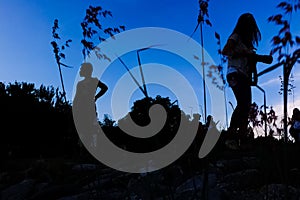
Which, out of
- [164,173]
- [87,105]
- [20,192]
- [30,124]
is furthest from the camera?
[30,124]

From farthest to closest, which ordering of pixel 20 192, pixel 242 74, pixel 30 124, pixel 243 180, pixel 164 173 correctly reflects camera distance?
pixel 30 124
pixel 20 192
pixel 242 74
pixel 243 180
pixel 164 173

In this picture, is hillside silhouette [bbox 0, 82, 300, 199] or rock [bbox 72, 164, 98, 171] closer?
hillside silhouette [bbox 0, 82, 300, 199]

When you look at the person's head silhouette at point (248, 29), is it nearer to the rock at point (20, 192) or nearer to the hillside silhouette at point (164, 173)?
the hillside silhouette at point (164, 173)

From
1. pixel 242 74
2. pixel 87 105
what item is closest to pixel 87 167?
pixel 87 105

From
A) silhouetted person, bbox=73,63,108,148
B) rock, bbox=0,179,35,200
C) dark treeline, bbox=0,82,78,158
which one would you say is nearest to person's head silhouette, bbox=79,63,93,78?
silhouetted person, bbox=73,63,108,148

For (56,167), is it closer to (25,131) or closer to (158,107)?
(158,107)

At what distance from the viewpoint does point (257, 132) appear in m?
3.18

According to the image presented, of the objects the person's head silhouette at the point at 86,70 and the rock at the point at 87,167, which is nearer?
the rock at the point at 87,167

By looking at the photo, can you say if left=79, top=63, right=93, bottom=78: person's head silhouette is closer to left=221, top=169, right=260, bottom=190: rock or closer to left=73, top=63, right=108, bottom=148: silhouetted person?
left=73, top=63, right=108, bottom=148: silhouetted person

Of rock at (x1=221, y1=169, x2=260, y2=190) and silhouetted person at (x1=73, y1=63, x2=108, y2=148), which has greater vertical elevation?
silhouetted person at (x1=73, y1=63, x2=108, y2=148)

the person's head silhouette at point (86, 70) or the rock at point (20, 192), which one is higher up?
the person's head silhouette at point (86, 70)

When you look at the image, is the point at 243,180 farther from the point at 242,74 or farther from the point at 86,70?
the point at 86,70

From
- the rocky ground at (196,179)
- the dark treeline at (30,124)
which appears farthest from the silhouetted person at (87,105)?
the dark treeline at (30,124)

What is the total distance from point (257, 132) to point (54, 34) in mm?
1697
